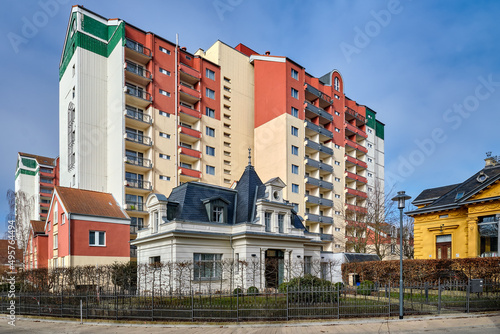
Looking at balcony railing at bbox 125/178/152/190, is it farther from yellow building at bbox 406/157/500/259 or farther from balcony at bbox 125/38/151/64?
yellow building at bbox 406/157/500/259

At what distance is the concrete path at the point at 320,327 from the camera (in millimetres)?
14047

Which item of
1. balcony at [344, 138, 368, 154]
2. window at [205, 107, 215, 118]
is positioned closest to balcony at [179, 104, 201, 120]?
window at [205, 107, 215, 118]

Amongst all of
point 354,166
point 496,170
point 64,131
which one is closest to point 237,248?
point 496,170

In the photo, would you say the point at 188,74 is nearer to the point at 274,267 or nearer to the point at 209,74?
the point at 209,74

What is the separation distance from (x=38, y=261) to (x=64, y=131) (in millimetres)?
16209

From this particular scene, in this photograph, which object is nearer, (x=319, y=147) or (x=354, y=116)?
(x=319, y=147)

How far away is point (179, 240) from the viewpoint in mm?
25562

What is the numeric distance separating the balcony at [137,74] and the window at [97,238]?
709 inches

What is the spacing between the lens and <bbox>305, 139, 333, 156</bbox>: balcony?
53.2m

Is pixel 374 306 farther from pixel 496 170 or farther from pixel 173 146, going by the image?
pixel 173 146

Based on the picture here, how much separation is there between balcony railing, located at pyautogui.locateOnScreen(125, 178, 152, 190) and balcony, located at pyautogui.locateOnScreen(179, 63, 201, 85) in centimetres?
1527

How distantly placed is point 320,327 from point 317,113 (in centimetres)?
4395

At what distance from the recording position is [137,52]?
40781mm

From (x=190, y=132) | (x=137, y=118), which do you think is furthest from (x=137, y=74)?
(x=190, y=132)
